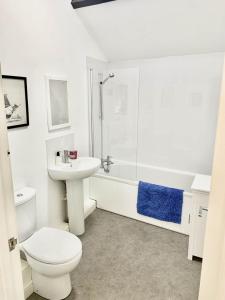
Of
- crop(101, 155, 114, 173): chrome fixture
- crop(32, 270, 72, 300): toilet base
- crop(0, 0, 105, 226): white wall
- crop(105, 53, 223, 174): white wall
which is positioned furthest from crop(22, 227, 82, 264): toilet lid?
crop(105, 53, 223, 174): white wall

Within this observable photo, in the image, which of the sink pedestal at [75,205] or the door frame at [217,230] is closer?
the door frame at [217,230]

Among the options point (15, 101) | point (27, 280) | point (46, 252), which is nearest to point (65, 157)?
point (15, 101)

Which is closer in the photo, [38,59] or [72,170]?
[38,59]

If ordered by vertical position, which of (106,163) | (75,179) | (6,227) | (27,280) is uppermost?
(6,227)

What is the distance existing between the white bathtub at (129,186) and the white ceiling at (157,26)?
1.61 metres

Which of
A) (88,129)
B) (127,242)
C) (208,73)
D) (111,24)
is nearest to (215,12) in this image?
(208,73)

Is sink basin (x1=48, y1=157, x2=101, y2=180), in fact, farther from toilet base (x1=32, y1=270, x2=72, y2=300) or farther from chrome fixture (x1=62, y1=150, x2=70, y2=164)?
toilet base (x1=32, y1=270, x2=72, y2=300)

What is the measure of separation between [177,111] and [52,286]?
2.51 meters

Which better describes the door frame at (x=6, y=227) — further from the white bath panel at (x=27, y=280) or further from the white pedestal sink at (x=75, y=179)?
the white pedestal sink at (x=75, y=179)

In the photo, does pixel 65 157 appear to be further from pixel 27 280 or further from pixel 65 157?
pixel 27 280

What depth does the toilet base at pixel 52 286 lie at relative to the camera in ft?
5.80

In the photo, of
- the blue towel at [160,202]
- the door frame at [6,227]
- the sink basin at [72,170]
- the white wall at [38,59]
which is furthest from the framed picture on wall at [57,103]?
the door frame at [6,227]

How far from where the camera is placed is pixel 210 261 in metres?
0.74

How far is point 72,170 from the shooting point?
7.38 ft
